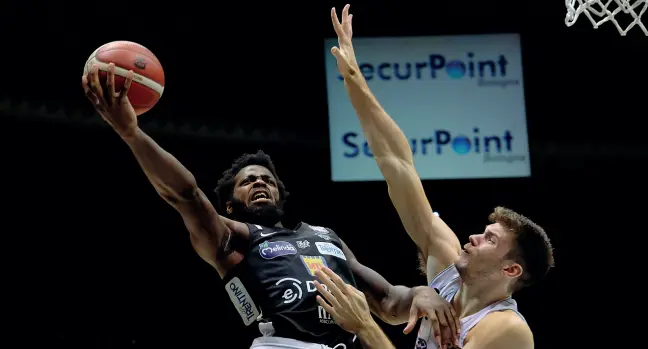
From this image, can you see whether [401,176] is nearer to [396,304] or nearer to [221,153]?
[396,304]

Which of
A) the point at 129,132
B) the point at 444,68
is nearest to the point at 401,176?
the point at 129,132

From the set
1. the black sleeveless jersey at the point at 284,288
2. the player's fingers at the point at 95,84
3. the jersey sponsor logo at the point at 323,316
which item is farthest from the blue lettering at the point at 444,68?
the player's fingers at the point at 95,84

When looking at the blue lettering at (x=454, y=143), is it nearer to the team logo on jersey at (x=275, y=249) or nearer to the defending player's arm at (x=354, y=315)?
the team logo on jersey at (x=275, y=249)

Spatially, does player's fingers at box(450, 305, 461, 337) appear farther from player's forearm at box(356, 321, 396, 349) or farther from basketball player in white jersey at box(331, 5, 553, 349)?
player's forearm at box(356, 321, 396, 349)

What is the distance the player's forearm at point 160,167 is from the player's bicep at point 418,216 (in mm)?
791

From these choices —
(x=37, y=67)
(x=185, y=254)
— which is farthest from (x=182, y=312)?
(x=37, y=67)

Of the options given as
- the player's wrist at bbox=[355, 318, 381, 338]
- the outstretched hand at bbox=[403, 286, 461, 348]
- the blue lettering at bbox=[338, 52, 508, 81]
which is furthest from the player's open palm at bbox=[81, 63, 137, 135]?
the blue lettering at bbox=[338, 52, 508, 81]

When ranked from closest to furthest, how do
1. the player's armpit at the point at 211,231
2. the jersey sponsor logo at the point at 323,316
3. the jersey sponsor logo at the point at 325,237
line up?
the player's armpit at the point at 211,231, the jersey sponsor logo at the point at 323,316, the jersey sponsor logo at the point at 325,237

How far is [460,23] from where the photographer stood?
7.35 metres

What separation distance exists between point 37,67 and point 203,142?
1327mm

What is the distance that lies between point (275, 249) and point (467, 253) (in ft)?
2.94

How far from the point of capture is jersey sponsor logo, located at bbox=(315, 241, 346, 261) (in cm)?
415

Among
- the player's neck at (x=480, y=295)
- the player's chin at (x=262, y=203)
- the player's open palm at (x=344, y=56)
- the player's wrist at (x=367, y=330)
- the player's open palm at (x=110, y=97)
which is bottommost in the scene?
the player's wrist at (x=367, y=330)

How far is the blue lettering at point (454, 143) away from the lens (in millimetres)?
7137
